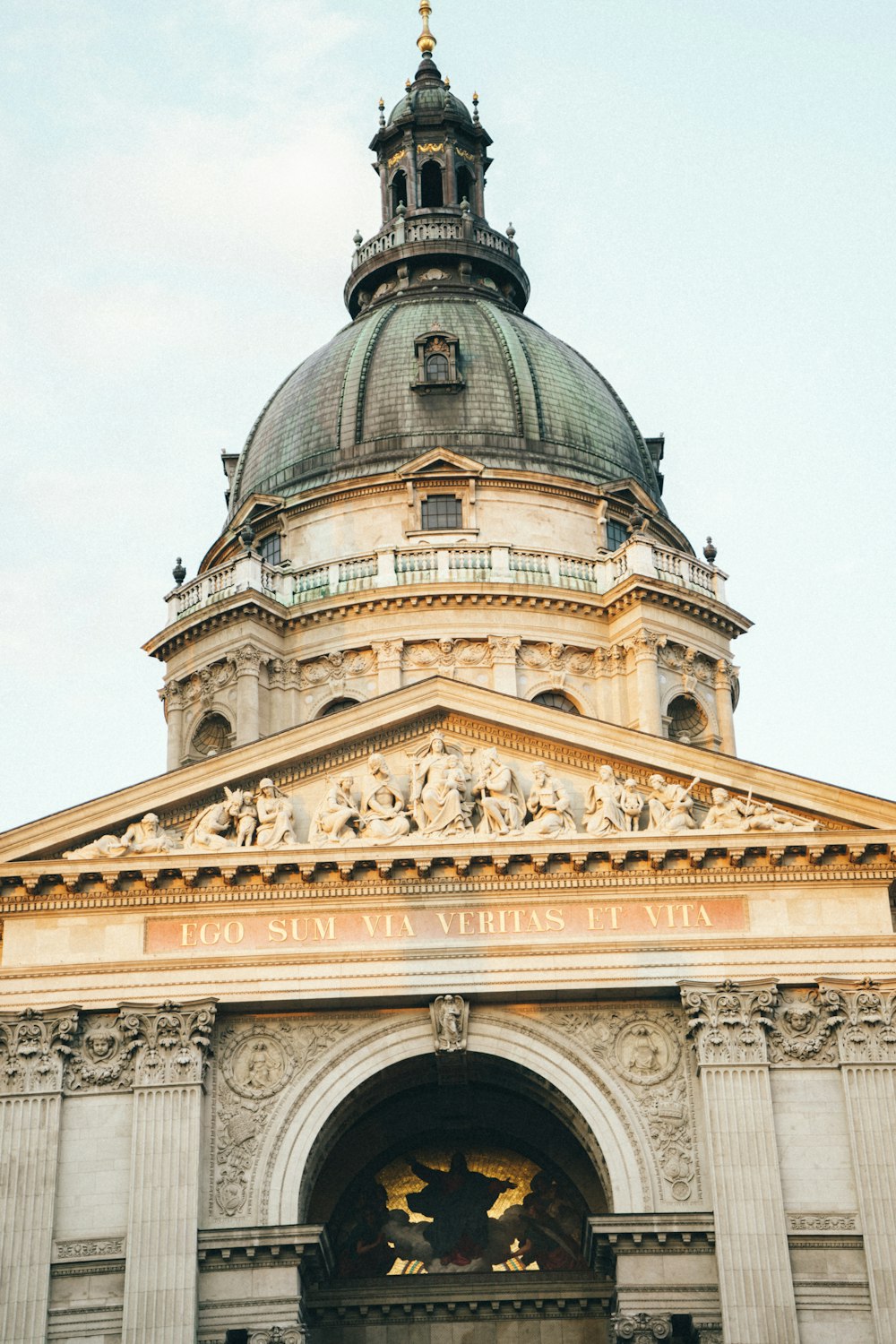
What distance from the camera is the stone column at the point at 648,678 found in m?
46.8

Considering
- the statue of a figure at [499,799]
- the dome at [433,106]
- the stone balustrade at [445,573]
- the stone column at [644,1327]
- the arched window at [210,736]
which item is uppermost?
the dome at [433,106]

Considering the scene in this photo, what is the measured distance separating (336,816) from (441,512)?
19558 millimetres

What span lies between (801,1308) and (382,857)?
368 inches

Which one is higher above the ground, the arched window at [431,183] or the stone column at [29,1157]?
the arched window at [431,183]

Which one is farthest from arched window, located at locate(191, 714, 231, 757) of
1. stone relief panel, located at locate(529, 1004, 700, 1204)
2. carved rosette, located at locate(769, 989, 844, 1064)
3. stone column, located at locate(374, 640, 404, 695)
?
carved rosette, located at locate(769, 989, 844, 1064)

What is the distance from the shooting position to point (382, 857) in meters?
32.0

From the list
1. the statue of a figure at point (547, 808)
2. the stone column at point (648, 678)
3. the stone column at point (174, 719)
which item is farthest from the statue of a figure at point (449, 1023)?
the stone column at point (174, 719)

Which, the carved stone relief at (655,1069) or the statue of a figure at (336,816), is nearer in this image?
the carved stone relief at (655,1069)

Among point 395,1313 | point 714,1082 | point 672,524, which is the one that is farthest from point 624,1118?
point 672,524

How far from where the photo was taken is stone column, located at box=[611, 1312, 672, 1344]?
29.5m

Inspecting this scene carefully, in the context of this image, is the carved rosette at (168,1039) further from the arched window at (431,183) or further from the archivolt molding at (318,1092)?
the arched window at (431,183)

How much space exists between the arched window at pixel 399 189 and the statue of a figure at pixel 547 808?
3426 centimetres

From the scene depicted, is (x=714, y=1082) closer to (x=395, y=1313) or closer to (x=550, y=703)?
(x=395, y=1313)

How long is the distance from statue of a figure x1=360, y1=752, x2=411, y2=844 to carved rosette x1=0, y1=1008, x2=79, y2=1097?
555cm
